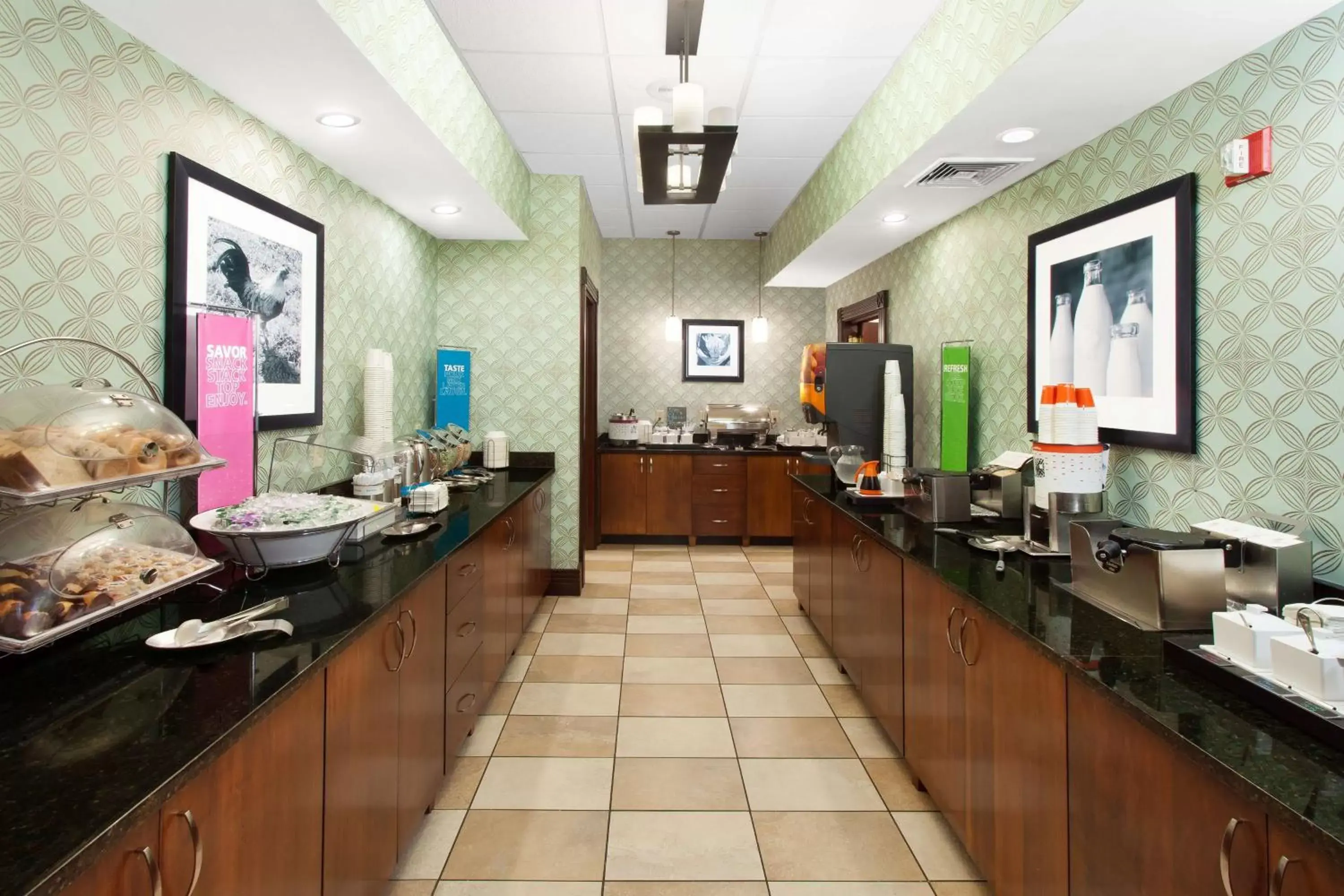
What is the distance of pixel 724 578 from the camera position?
17.9 ft

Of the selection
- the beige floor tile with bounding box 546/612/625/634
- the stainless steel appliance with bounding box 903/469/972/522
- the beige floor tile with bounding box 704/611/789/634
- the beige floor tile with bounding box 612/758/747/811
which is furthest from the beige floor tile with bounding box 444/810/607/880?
the beige floor tile with bounding box 704/611/789/634

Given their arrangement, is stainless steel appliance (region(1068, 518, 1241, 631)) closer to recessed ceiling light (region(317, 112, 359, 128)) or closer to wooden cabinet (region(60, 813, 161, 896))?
wooden cabinet (region(60, 813, 161, 896))

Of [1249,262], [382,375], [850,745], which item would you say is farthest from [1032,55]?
[382,375]

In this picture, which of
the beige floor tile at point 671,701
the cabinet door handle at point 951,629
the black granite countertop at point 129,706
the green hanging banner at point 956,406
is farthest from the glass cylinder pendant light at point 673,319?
the black granite countertop at point 129,706

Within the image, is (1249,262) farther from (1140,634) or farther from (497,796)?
(497,796)

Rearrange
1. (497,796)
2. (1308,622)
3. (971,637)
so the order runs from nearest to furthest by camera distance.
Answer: (1308,622) → (971,637) → (497,796)

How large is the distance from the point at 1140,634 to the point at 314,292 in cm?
300

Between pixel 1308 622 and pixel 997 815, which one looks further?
pixel 997 815

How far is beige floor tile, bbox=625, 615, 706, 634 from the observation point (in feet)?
13.8

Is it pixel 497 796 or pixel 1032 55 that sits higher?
pixel 1032 55

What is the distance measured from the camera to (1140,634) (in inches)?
62.7

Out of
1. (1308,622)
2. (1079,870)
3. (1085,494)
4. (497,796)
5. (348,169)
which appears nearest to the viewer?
(1308,622)

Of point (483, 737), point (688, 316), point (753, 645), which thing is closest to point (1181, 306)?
point (753, 645)

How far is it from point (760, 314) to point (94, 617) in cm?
640
